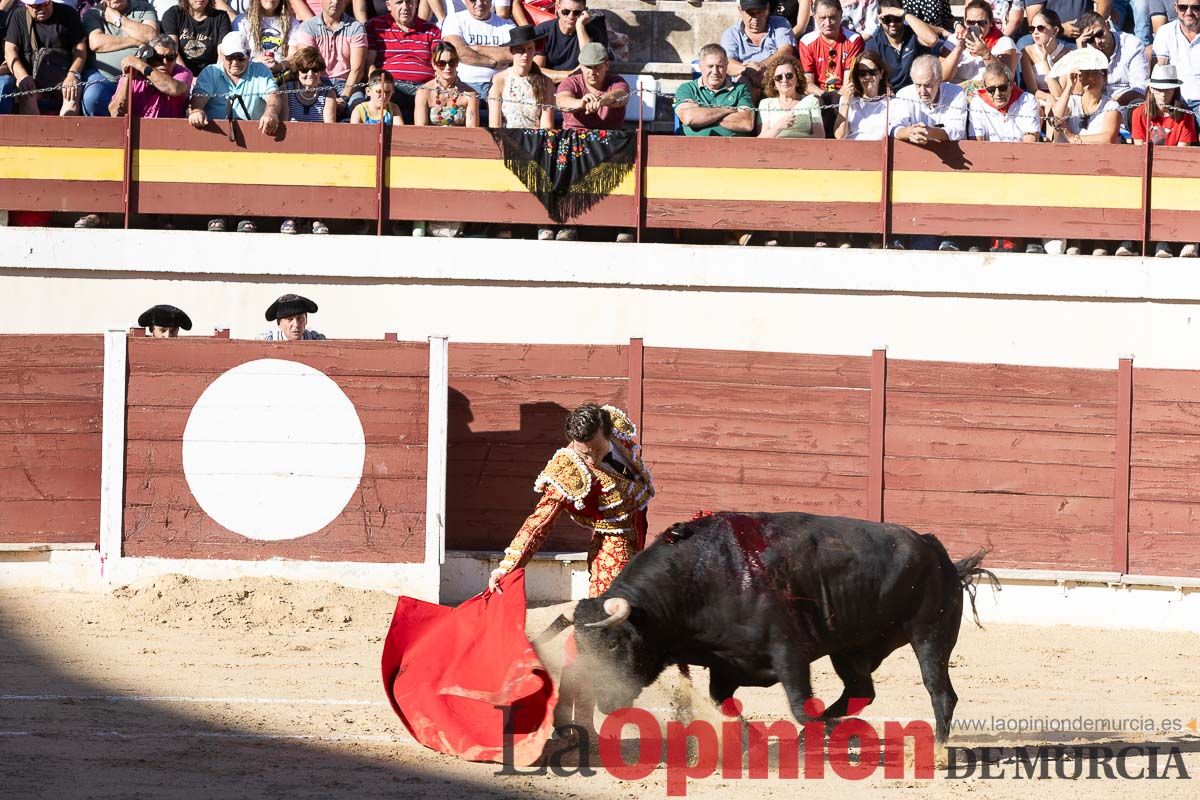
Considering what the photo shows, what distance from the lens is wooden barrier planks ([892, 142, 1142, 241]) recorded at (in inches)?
335

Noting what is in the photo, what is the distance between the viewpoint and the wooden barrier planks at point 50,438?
24.0 ft

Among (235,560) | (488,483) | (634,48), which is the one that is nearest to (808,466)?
(488,483)

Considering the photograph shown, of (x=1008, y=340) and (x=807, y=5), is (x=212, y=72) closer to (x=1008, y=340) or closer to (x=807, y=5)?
(x=807, y=5)

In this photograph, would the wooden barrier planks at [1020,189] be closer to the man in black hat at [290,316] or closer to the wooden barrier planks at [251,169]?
the wooden barrier planks at [251,169]

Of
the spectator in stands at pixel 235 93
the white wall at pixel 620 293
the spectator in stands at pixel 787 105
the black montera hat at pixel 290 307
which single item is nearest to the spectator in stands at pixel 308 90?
the spectator in stands at pixel 235 93

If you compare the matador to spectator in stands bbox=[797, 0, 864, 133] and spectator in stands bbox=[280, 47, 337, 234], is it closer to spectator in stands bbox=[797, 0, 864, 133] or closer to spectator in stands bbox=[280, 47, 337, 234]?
spectator in stands bbox=[280, 47, 337, 234]

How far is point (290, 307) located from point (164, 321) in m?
0.64

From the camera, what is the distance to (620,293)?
8.52m

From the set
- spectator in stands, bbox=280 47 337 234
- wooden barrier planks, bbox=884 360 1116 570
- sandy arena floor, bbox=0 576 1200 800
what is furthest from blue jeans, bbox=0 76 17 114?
wooden barrier planks, bbox=884 360 1116 570

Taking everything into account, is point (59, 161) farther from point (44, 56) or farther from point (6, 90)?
point (44, 56)

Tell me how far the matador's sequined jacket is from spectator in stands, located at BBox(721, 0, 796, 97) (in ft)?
14.9

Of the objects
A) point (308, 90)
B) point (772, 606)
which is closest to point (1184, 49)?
point (308, 90)

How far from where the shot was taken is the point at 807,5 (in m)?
9.41

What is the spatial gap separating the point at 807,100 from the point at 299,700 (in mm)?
4746
